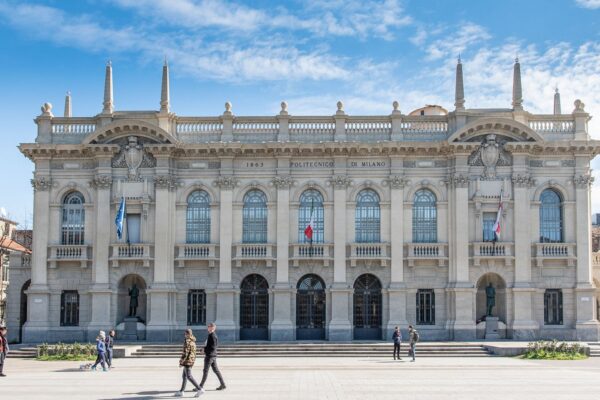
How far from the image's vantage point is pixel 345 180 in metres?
47.9

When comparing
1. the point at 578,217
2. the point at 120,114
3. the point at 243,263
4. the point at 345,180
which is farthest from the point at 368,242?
the point at 120,114

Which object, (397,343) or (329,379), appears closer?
(329,379)

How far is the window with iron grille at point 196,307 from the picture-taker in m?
48.0

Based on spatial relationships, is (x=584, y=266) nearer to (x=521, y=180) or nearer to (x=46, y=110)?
(x=521, y=180)

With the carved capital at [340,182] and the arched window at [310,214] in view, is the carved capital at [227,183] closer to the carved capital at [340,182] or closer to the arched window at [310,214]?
the arched window at [310,214]

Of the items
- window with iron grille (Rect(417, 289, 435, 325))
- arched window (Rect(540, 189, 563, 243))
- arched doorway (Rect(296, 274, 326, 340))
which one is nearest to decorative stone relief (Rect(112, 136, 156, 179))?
arched doorway (Rect(296, 274, 326, 340))

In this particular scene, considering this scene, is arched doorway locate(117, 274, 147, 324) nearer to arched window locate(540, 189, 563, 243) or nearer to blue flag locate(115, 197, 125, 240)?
blue flag locate(115, 197, 125, 240)

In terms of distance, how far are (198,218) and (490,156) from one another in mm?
16883

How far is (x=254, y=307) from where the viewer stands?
158ft

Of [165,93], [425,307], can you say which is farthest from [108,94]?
[425,307]

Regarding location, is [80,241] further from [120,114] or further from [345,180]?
[345,180]

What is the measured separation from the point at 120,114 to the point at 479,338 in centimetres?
2392

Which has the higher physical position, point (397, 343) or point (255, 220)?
point (255, 220)

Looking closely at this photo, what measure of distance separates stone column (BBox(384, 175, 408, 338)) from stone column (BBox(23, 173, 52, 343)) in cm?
1925
